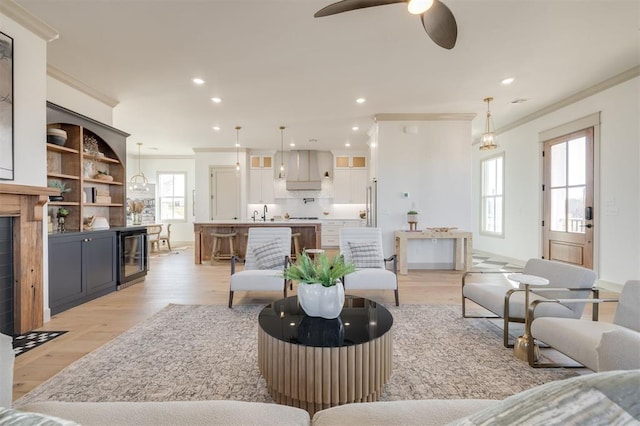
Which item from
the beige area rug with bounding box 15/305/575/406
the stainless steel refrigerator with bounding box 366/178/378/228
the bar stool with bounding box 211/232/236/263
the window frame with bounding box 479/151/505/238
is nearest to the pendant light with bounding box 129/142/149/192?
the bar stool with bounding box 211/232/236/263

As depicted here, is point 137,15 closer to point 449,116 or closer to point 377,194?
point 377,194

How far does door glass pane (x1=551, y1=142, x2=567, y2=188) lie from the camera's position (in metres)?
5.12

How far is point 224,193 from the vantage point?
28.6ft

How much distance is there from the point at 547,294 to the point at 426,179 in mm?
3253

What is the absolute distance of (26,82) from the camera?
2.84 m

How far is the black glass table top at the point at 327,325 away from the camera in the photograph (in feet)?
5.63

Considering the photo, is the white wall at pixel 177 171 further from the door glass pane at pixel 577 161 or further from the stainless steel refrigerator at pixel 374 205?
the door glass pane at pixel 577 161

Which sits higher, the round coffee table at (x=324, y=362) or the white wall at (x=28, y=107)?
the white wall at (x=28, y=107)

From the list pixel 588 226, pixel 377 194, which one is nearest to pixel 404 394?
pixel 377 194

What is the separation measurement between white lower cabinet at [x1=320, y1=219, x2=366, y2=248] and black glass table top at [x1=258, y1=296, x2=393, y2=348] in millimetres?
6229

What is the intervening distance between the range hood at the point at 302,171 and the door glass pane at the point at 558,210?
540 cm

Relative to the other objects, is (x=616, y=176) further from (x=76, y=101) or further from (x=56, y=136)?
(x=76, y=101)

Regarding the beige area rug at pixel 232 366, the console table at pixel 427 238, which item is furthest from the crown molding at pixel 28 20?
the console table at pixel 427 238

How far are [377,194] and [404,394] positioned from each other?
4152 mm
